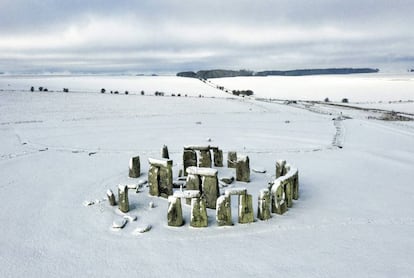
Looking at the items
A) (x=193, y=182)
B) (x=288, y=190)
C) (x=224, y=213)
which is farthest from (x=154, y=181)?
(x=288, y=190)

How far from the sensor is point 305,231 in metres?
7.38

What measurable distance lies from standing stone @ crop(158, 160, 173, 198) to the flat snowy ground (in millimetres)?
307

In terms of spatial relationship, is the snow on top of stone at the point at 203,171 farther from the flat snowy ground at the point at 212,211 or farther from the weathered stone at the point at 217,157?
the weathered stone at the point at 217,157

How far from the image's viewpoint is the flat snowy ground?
624cm

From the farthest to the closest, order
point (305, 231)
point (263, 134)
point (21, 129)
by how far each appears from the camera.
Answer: point (21, 129)
point (263, 134)
point (305, 231)

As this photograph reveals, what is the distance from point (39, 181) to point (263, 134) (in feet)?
33.7

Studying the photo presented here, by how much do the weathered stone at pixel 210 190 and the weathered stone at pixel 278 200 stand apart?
1324mm

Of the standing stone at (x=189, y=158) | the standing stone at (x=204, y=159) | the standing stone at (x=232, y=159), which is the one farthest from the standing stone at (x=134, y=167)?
the standing stone at (x=232, y=159)

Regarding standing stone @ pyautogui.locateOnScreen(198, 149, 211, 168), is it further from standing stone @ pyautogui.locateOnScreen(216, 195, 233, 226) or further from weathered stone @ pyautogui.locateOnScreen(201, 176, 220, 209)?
standing stone @ pyautogui.locateOnScreen(216, 195, 233, 226)

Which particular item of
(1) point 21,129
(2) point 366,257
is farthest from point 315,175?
(1) point 21,129

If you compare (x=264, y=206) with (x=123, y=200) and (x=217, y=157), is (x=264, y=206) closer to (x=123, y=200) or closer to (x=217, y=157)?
(x=123, y=200)

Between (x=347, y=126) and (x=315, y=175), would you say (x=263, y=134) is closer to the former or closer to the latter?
(x=347, y=126)

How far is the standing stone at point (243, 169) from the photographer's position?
10.5m

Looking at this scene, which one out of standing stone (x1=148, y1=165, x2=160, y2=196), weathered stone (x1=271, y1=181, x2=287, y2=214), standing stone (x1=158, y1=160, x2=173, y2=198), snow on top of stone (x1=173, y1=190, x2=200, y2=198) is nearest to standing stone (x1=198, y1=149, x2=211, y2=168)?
standing stone (x1=158, y1=160, x2=173, y2=198)
